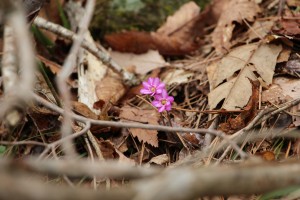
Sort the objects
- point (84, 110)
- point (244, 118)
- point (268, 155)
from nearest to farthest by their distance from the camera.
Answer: point (268, 155)
point (244, 118)
point (84, 110)

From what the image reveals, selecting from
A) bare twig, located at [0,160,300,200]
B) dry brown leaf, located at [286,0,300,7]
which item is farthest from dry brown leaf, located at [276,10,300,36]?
bare twig, located at [0,160,300,200]

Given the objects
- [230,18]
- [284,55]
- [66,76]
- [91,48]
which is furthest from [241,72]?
[66,76]

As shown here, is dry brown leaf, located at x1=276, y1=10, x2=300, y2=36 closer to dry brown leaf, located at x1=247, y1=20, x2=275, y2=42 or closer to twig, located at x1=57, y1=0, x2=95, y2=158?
dry brown leaf, located at x1=247, y1=20, x2=275, y2=42

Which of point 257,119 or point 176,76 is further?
point 176,76

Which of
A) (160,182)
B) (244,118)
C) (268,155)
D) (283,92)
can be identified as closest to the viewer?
(160,182)

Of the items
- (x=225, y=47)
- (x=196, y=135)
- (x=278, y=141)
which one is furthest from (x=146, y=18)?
(x=278, y=141)

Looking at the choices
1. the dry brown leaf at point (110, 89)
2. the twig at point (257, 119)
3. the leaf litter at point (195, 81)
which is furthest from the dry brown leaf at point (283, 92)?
the dry brown leaf at point (110, 89)

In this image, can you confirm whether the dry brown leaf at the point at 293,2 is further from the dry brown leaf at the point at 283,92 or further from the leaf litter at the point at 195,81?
the dry brown leaf at the point at 283,92

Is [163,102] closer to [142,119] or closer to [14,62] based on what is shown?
[142,119]
